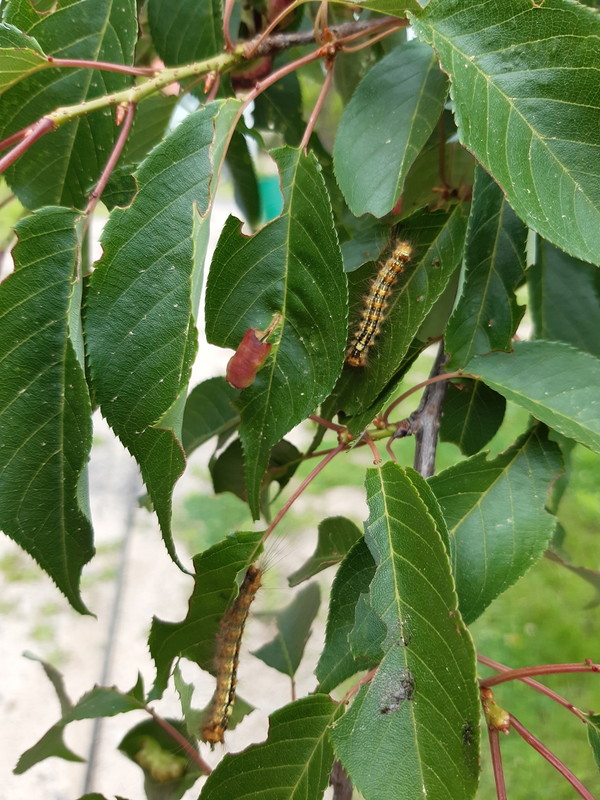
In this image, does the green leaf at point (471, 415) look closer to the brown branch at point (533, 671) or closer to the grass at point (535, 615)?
the brown branch at point (533, 671)

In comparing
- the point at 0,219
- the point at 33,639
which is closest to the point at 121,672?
the point at 33,639

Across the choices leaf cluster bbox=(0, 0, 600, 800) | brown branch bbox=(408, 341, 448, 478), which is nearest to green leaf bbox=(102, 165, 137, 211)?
leaf cluster bbox=(0, 0, 600, 800)

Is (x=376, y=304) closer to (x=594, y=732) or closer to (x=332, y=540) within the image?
(x=332, y=540)

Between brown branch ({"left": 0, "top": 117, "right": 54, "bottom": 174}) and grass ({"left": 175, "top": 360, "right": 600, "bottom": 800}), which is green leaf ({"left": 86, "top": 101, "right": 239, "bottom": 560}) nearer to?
brown branch ({"left": 0, "top": 117, "right": 54, "bottom": 174})

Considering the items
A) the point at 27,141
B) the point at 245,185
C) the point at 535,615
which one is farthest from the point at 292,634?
the point at 535,615

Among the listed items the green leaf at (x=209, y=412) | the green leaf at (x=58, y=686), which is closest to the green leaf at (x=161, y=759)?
the green leaf at (x=58, y=686)

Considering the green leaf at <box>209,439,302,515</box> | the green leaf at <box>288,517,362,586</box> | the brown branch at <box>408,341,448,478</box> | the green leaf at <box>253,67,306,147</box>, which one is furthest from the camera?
the green leaf at <box>253,67,306,147</box>
